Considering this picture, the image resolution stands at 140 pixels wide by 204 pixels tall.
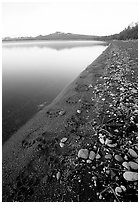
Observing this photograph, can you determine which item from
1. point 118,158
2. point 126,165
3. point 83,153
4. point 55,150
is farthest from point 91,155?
point 55,150

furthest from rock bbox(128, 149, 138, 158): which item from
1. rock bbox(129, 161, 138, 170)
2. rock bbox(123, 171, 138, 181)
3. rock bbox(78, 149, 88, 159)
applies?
rock bbox(78, 149, 88, 159)

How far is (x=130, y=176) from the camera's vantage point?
12.2 ft

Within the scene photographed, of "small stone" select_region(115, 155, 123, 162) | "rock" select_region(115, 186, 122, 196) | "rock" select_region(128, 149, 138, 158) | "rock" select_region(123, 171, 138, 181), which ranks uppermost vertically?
"rock" select_region(128, 149, 138, 158)

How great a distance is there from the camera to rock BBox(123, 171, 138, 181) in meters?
3.69

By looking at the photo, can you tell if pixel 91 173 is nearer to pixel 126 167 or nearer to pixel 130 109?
pixel 126 167

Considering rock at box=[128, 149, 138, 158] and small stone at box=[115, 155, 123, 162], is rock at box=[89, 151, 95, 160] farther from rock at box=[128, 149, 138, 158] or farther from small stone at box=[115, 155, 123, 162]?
rock at box=[128, 149, 138, 158]

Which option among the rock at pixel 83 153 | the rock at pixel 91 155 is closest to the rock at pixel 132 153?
the rock at pixel 91 155

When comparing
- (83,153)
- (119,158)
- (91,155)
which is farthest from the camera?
(83,153)

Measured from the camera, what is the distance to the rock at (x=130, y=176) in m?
3.69

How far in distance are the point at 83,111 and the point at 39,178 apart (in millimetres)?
4144

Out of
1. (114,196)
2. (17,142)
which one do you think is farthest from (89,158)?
(17,142)

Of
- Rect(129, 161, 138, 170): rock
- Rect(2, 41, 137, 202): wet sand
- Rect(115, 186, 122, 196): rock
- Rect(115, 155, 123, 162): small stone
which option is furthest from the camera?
Rect(115, 155, 123, 162): small stone

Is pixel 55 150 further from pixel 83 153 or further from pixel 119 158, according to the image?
pixel 119 158

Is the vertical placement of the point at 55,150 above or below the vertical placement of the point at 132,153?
below
